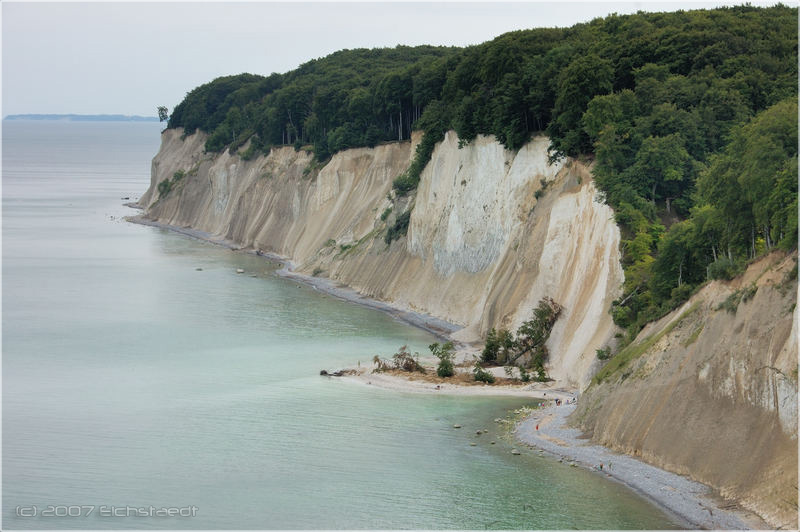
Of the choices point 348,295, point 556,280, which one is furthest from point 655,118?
point 348,295

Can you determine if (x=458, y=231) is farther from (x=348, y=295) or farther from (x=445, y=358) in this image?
(x=445, y=358)

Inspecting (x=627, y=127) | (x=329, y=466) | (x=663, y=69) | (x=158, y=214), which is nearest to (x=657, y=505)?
(x=329, y=466)

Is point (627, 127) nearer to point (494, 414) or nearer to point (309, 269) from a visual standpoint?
point (494, 414)

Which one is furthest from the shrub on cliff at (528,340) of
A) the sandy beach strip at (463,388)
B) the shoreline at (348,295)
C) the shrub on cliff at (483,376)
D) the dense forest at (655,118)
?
the dense forest at (655,118)

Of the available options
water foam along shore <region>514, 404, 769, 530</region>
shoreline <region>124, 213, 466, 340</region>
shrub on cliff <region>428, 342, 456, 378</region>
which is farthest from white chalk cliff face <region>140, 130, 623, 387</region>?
water foam along shore <region>514, 404, 769, 530</region>

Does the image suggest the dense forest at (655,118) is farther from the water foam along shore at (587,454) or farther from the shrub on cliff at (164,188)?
the shrub on cliff at (164,188)

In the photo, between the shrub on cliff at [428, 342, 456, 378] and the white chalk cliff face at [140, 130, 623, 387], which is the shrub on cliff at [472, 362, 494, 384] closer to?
the shrub on cliff at [428, 342, 456, 378]
